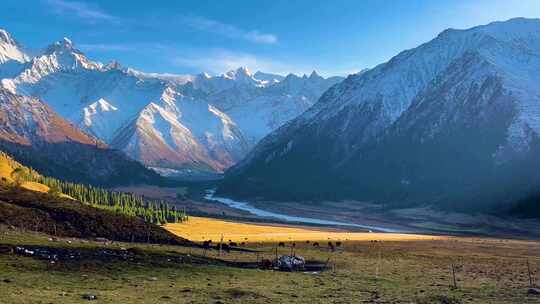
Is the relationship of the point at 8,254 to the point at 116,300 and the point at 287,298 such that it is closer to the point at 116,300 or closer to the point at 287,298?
the point at 116,300

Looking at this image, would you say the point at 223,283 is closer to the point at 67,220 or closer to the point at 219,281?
the point at 219,281

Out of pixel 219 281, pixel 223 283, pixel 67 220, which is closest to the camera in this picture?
pixel 223 283

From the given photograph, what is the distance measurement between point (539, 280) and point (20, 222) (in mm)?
85347

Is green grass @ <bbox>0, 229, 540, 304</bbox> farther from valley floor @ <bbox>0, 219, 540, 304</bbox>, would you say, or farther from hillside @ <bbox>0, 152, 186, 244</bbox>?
hillside @ <bbox>0, 152, 186, 244</bbox>

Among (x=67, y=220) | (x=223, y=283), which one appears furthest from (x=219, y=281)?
(x=67, y=220)

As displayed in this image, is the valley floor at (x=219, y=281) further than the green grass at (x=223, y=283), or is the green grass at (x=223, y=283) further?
the valley floor at (x=219, y=281)

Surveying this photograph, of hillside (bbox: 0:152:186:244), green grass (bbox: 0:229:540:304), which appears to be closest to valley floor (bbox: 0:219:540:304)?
green grass (bbox: 0:229:540:304)

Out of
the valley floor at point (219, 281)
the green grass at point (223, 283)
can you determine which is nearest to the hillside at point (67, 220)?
the valley floor at point (219, 281)

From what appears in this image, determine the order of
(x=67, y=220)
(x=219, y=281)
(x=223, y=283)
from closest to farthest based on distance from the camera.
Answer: (x=223, y=283) < (x=219, y=281) < (x=67, y=220)

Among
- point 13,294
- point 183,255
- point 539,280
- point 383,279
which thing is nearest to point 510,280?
point 539,280

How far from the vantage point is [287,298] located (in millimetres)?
56906

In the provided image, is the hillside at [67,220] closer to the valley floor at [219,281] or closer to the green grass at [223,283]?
the valley floor at [219,281]

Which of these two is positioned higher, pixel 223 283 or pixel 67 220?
pixel 67 220

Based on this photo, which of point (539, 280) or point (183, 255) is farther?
point (183, 255)
